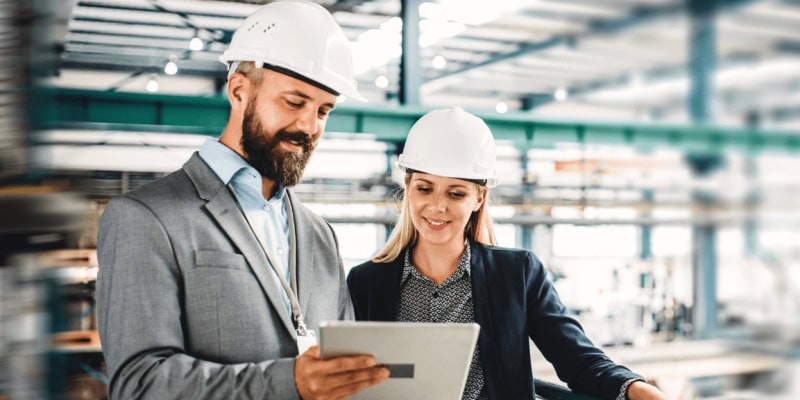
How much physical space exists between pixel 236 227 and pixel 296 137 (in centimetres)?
27

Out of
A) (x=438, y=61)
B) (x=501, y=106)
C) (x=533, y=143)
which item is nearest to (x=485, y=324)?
(x=533, y=143)

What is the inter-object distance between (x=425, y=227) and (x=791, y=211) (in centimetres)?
294

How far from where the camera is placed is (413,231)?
9.18 ft

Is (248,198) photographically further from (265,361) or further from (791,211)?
(791,211)

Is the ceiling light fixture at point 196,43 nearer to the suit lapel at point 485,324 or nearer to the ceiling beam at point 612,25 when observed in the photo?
the ceiling beam at point 612,25

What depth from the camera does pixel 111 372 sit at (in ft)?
5.38

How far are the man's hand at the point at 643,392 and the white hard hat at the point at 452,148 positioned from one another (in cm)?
91

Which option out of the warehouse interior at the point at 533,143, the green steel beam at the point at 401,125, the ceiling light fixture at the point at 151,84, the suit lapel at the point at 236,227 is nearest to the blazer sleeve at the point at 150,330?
the suit lapel at the point at 236,227

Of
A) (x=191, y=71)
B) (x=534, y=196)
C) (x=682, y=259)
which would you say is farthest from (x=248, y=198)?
(x=682, y=259)

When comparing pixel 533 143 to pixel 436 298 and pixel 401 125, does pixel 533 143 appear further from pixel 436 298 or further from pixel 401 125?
pixel 436 298

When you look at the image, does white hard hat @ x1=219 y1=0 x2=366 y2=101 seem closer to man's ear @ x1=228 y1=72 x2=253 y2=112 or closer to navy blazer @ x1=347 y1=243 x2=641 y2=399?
man's ear @ x1=228 y1=72 x2=253 y2=112

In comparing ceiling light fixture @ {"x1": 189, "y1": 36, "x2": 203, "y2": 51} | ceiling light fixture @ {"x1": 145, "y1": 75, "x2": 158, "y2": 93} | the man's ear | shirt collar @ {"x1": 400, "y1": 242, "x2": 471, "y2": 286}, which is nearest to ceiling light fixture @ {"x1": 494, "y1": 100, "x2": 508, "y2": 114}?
ceiling light fixture @ {"x1": 145, "y1": 75, "x2": 158, "y2": 93}

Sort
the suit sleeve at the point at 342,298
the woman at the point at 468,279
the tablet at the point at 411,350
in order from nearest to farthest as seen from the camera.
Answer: the tablet at the point at 411,350 → the suit sleeve at the point at 342,298 → the woman at the point at 468,279

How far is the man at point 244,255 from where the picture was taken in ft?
5.17
